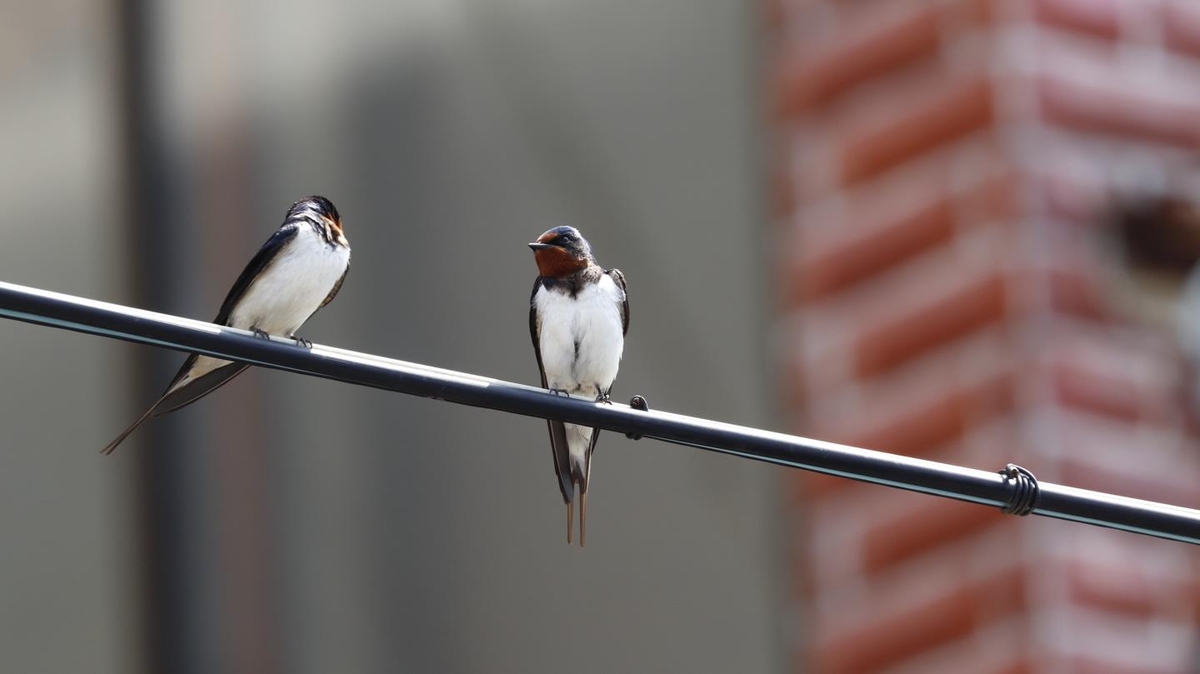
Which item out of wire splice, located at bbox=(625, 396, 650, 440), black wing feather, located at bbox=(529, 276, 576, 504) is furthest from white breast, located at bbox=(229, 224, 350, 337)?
wire splice, located at bbox=(625, 396, 650, 440)

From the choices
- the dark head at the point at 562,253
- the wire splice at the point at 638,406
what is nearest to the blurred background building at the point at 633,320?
the dark head at the point at 562,253

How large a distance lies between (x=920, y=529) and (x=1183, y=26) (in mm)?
1607

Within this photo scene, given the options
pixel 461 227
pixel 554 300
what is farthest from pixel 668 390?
pixel 554 300

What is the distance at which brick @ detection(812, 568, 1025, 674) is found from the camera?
5.16 meters

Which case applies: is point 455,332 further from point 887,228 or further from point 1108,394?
point 1108,394

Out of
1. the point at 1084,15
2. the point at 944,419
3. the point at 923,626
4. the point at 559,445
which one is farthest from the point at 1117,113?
the point at 559,445

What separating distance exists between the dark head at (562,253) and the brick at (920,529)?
1515mm

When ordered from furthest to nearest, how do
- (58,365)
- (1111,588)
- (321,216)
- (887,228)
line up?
(58,365), (887,228), (1111,588), (321,216)

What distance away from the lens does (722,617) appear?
682 cm

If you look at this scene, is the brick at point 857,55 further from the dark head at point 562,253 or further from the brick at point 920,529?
the dark head at point 562,253

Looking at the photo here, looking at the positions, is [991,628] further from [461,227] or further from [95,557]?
[95,557]

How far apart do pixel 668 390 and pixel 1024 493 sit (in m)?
4.07

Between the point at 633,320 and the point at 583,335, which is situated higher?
the point at 633,320

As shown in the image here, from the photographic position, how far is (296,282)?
14.0 ft
